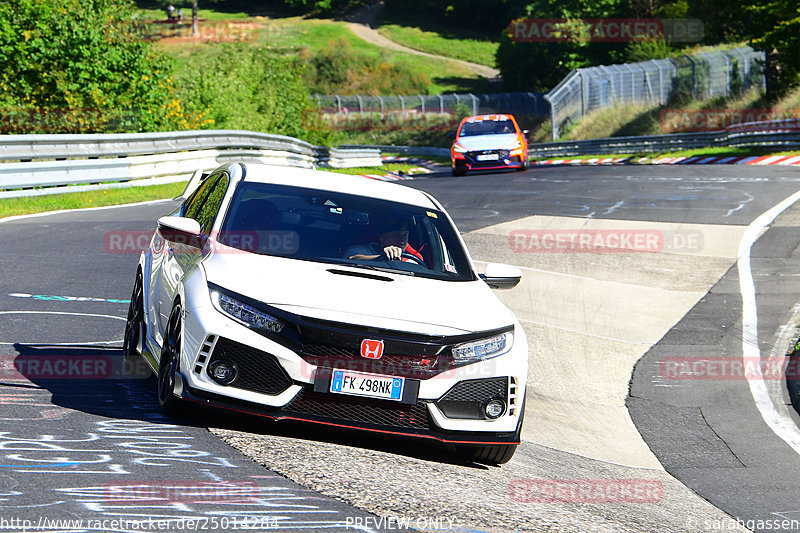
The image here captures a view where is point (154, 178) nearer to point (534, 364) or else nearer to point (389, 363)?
point (534, 364)

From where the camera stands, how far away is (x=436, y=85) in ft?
326

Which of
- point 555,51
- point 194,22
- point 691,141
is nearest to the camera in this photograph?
point 691,141

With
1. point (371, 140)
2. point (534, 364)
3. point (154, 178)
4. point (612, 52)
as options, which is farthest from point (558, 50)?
point (534, 364)

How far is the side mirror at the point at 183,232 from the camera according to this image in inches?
255

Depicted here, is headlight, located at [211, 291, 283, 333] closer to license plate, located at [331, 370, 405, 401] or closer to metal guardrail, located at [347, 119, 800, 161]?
license plate, located at [331, 370, 405, 401]

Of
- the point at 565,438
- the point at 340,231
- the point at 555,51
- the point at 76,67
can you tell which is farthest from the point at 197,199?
the point at 555,51

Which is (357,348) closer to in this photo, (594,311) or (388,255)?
(388,255)

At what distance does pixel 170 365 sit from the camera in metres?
5.93
